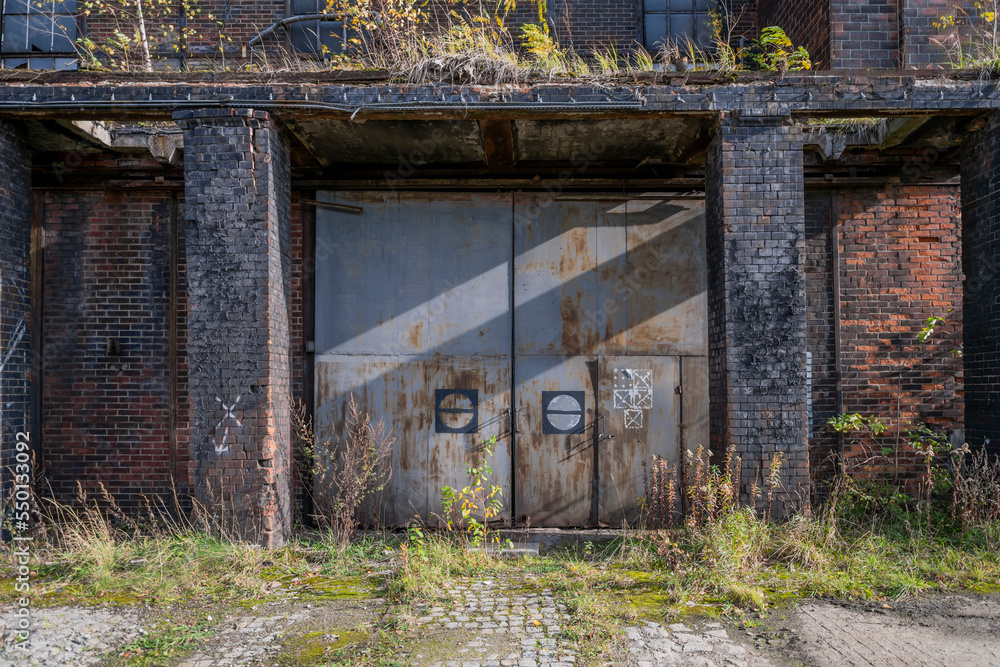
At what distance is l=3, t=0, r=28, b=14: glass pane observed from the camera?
8.89m

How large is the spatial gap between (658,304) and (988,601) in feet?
13.1

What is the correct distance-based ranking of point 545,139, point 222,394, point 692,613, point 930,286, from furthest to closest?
point 930,286, point 545,139, point 222,394, point 692,613

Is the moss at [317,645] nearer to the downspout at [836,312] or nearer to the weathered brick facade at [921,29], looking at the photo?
the downspout at [836,312]

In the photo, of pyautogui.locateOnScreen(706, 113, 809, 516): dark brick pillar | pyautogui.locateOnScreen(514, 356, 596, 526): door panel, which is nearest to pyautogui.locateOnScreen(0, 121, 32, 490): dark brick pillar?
pyautogui.locateOnScreen(514, 356, 596, 526): door panel

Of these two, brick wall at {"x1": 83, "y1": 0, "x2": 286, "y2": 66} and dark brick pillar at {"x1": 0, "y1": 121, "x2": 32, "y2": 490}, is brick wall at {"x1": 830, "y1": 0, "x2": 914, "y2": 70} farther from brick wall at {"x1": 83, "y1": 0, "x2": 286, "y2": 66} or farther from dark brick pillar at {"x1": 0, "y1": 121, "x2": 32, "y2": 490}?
dark brick pillar at {"x1": 0, "y1": 121, "x2": 32, "y2": 490}

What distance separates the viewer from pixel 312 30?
8773 mm

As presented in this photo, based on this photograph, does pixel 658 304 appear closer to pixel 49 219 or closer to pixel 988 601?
pixel 988 601

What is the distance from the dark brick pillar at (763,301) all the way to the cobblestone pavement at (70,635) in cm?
508

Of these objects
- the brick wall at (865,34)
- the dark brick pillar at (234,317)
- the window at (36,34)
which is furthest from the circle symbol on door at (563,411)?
the window at (36,34)

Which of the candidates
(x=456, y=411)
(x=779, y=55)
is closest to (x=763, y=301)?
(x=779, y=55)

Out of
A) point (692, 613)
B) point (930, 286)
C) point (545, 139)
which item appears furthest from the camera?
point (930, 286)

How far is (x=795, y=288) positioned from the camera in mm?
5707

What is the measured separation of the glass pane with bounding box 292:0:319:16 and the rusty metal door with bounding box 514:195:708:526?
14.3 ft

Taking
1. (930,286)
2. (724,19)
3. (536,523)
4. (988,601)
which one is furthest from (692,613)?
(724,19)
